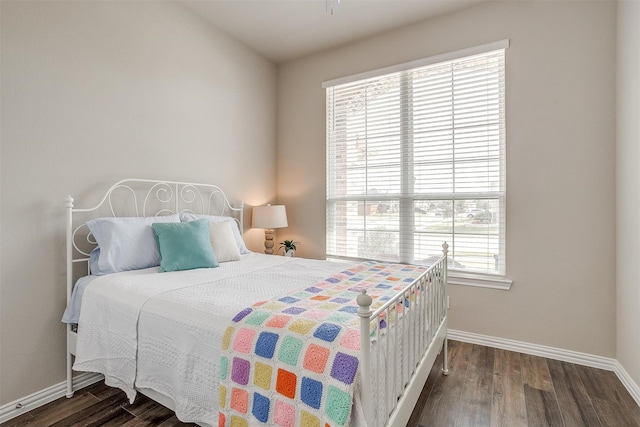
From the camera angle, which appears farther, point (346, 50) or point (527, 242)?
point (346, 50)

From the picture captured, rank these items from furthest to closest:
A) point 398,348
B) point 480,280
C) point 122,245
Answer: point 480,280 < point 122,245 < point 398,348

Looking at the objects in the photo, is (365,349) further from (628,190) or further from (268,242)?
(268,242)

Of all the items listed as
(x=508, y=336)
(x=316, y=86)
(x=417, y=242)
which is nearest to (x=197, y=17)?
(x=316, y=86)

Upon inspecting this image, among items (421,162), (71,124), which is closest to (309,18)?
(421,162)

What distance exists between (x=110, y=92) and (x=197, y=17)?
1.17 meters

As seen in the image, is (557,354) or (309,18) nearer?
(557,354)

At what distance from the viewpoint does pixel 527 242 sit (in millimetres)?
2586

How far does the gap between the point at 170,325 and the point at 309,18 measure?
2796 millimetres

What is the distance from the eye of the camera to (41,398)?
194 centimetres

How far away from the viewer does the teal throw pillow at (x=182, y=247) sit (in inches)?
84.6

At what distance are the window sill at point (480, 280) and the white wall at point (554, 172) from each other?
2.1 inches

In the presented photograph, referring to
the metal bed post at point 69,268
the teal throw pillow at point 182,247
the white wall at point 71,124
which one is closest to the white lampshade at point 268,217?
the white wall at point 71,124

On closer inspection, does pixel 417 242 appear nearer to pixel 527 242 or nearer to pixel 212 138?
pixel 527 242

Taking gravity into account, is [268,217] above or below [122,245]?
above
